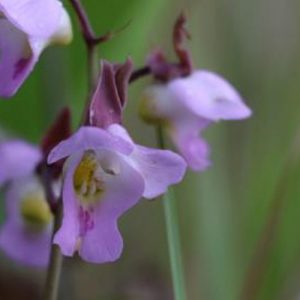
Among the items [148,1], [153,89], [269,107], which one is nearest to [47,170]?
[153,89]

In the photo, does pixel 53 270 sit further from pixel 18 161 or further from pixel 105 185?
pixel 18 161

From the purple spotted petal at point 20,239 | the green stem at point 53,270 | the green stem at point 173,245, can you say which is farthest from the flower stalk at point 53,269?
the purple spotted petal at point 20,239

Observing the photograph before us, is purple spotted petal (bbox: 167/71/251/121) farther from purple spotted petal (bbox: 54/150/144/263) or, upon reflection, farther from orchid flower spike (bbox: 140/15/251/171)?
purple spotted petal (bbox: 54/150/144/263)

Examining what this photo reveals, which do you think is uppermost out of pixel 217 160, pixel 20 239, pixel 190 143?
pixel 190 143

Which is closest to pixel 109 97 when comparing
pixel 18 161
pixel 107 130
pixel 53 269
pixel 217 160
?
pixel 107 130

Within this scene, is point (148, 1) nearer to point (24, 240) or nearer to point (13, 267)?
point (24, 240)

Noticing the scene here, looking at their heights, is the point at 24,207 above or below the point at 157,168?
below

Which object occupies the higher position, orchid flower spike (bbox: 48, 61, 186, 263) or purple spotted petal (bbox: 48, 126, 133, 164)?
purple spotted petal (bbox: 48, 126, 133, 164)

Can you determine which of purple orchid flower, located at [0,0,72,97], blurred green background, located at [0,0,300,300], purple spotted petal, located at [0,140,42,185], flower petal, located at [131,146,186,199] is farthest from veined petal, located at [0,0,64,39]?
blurred green background, located at [0,0,300,300]
